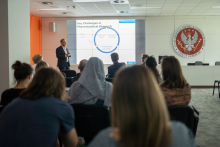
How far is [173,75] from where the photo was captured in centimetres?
242

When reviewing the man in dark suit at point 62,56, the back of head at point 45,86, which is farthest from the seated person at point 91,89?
the man in dark suit at point 62,56

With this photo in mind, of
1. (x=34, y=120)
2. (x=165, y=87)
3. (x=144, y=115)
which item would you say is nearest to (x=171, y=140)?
(x=144, y=115)

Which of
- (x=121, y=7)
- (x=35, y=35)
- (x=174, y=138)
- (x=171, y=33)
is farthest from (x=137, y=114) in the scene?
(x=35, y=35)

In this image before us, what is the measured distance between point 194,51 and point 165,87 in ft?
27.7

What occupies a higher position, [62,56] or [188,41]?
[188,41]

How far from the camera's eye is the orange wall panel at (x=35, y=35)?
984 centimetres

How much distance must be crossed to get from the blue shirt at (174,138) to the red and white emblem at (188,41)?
9.79 m

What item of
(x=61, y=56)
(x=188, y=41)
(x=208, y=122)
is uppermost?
(x=188, y=41)

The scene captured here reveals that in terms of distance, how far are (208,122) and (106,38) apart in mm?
6962

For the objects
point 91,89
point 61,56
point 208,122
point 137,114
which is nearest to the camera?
point 137,114

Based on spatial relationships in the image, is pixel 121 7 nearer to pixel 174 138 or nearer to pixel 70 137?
pixel 70 137

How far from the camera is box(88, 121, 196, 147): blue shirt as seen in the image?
818 millimetres

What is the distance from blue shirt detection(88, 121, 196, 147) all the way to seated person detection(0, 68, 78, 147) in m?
0.57

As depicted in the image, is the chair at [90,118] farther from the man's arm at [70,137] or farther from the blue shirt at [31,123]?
the blue shirt at [31,123]
